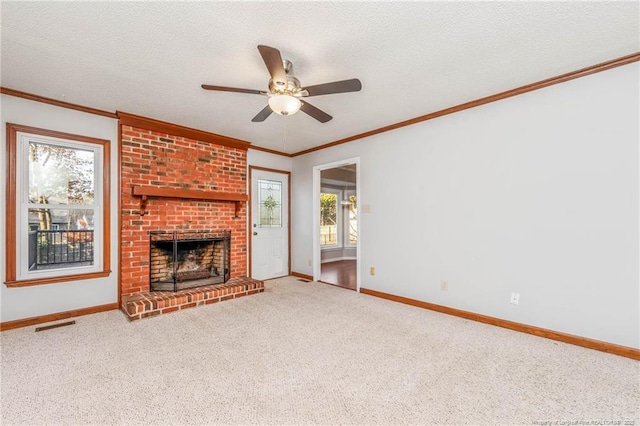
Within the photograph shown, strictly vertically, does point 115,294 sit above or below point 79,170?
below

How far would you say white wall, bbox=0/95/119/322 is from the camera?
2.90m

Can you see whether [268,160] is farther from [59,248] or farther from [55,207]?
[59,248]

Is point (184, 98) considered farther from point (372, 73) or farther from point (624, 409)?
point (624, 409)

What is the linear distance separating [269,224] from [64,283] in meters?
2.91

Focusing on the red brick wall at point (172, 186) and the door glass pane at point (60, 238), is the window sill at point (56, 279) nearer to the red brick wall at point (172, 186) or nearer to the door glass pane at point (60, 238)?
the door glass pane at point (60, 238)

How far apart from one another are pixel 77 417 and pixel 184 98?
2840 millimetres

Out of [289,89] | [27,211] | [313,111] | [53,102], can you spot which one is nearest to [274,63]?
[289,89]

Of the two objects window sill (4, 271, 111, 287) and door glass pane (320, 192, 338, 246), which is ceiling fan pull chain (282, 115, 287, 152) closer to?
window sill (4, 271, 111, 287)

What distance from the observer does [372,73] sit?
2.59 meters

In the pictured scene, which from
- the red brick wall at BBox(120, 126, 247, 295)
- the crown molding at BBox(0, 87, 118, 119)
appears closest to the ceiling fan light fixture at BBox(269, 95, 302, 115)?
the red brick wall at BBox(120, 126, 247, 295)

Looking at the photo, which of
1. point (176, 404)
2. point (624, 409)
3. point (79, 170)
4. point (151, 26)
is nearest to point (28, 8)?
point (151, 26)

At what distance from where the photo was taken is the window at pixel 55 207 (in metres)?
2.96

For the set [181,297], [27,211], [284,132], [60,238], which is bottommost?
[181,297]

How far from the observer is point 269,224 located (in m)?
5.30
